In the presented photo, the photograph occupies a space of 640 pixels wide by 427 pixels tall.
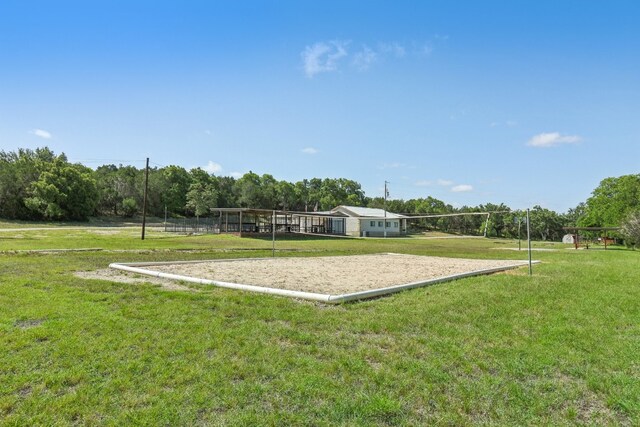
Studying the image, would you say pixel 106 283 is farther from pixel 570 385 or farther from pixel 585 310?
pixel 585 310

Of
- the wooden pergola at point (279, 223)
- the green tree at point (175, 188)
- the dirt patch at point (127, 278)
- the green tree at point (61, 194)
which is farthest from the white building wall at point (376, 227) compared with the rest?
the dirt patch at point (127, 278)

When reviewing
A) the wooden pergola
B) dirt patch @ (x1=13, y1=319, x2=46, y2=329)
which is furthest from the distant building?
dirt patch @ (x1=13, y1=319, x2=46, y2=329)

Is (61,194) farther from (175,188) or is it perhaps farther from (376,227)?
(376,227)

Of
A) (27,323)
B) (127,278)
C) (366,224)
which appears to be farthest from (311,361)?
(366,224)

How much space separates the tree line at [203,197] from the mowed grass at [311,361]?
3269cm

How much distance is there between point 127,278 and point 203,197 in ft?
166

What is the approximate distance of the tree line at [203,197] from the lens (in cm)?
4491

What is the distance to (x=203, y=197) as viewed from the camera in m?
57.0

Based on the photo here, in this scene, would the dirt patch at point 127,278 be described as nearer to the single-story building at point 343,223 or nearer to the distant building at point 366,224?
the single-story building at point 343,223

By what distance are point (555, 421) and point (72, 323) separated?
16.1ft

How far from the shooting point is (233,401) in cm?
279

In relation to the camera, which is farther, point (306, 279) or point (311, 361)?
point (306, 279)

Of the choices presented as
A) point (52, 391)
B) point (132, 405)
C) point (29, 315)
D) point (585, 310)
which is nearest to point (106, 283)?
point (29, 315)

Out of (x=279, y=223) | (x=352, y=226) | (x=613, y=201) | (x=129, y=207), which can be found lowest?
(x=352, y=226)
